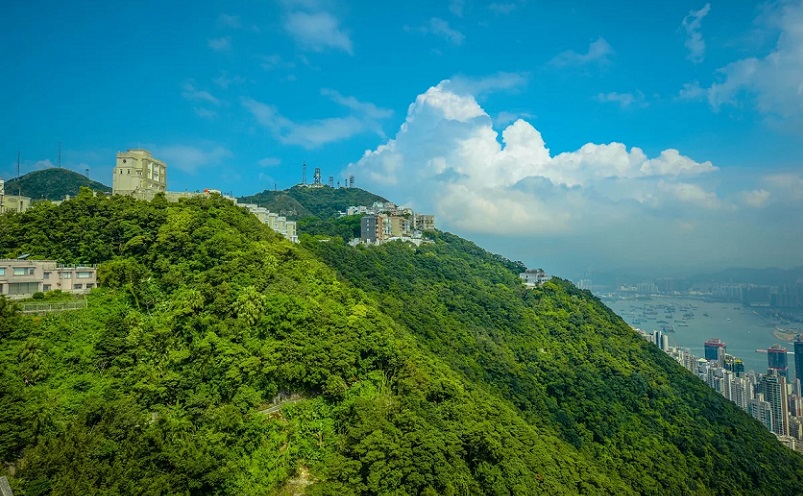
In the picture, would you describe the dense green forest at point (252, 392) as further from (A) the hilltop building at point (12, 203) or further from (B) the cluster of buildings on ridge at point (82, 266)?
(A) the hilltop building at point (12, 203)

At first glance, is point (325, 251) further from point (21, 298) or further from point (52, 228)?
point (21, 298)

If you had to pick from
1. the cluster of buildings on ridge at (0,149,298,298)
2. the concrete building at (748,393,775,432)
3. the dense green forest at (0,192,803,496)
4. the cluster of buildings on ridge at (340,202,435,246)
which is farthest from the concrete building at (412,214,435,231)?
the concrete building at (748,393,775,432)

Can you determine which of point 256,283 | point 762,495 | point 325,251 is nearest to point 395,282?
point 325,251

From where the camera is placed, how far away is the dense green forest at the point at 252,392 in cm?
1397

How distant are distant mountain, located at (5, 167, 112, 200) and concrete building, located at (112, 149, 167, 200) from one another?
3438 cm

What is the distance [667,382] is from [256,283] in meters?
34.4

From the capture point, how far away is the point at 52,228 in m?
23.1

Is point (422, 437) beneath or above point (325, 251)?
beneath

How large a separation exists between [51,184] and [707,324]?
12713 cm

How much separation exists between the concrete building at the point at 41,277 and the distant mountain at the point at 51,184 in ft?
151

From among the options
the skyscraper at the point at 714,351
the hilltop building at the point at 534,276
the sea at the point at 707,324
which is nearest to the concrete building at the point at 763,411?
the skyscraper at the point at 714,351

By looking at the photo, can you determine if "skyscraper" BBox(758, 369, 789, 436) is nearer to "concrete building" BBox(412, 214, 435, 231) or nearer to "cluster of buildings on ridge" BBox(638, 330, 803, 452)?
"cluster of buildings on ridge" BBox(638, 330, 803, 452)

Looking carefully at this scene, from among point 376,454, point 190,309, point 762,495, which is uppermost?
point 190,309

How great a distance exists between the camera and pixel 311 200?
92.9 metres
